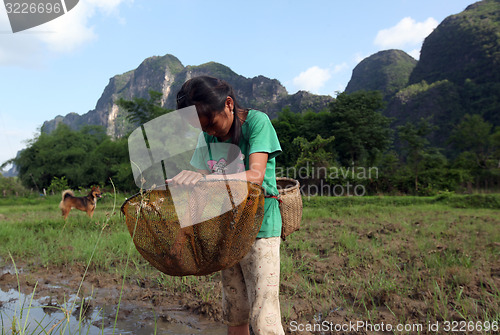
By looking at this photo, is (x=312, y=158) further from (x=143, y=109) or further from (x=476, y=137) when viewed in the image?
(x=476, y=137)

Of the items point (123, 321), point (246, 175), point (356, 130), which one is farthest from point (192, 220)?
point (356, 130)

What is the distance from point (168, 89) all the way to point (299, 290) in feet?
349

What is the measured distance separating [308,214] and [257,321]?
7.80 metres

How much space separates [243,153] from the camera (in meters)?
1.49

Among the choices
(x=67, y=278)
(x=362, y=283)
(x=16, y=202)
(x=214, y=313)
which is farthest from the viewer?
(x=16, y=202)

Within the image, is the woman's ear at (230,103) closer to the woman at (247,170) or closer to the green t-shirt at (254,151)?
the woman at (247,170)

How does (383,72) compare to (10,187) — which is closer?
(10,187)

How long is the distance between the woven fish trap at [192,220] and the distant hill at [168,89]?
51390mm

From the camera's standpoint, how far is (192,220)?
1.12 metres

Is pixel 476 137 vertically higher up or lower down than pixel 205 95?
higher up

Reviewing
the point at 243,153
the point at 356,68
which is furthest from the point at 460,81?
the point at 243,153

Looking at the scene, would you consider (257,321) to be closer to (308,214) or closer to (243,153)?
(243,153)

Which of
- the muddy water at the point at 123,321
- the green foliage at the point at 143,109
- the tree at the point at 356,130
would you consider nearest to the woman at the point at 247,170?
the muddy water at the point at 123,321

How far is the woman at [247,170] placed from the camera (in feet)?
4.10
